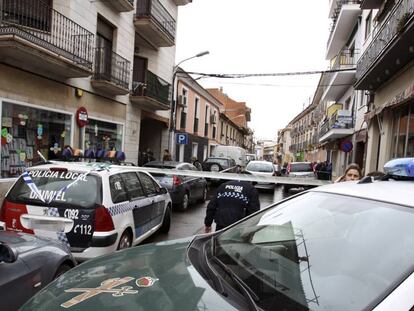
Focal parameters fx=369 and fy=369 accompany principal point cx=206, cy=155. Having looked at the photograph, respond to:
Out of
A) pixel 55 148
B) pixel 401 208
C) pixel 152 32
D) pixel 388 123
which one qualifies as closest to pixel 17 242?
pixel 401 208

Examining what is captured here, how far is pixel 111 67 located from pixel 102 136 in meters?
2.65

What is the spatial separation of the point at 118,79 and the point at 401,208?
1342 cm

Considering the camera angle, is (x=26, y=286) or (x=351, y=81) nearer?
(x=26, y=286)

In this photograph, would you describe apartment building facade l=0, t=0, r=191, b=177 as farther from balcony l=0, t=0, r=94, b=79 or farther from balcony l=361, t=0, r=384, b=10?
balcony l=361, t=0, r=384, b=10

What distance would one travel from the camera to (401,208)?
5.91 feet

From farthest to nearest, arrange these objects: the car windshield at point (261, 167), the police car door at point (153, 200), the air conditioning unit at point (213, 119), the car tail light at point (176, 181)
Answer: the air conditioning unit at point (213, 119)
the car windshield at point (261, 167)
the car tail light at point (176, 181)
the police car door at point (153, 200)

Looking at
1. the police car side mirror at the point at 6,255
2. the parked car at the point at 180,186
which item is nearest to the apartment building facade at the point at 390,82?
the parked car at the point at 180,186

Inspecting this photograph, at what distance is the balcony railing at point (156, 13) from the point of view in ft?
52.4

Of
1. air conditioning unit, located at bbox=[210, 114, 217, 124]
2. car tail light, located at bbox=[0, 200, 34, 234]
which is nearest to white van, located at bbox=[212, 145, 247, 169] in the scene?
air conditioning unit, located at bbox=[210, 114, 217, 124]

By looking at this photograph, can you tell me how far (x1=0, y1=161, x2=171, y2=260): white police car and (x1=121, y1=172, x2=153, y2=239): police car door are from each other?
0.51 feet

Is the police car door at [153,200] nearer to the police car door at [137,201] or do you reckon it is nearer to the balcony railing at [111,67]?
the police car door at [137,201]

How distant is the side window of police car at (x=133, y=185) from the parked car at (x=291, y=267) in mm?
3141

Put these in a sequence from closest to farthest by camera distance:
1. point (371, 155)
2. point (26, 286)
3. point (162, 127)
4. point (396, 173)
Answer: point (396, 173) < point (26, 286) < point (371, 155) < point (162, 127)

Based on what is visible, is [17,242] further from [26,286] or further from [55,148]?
[55,148]
